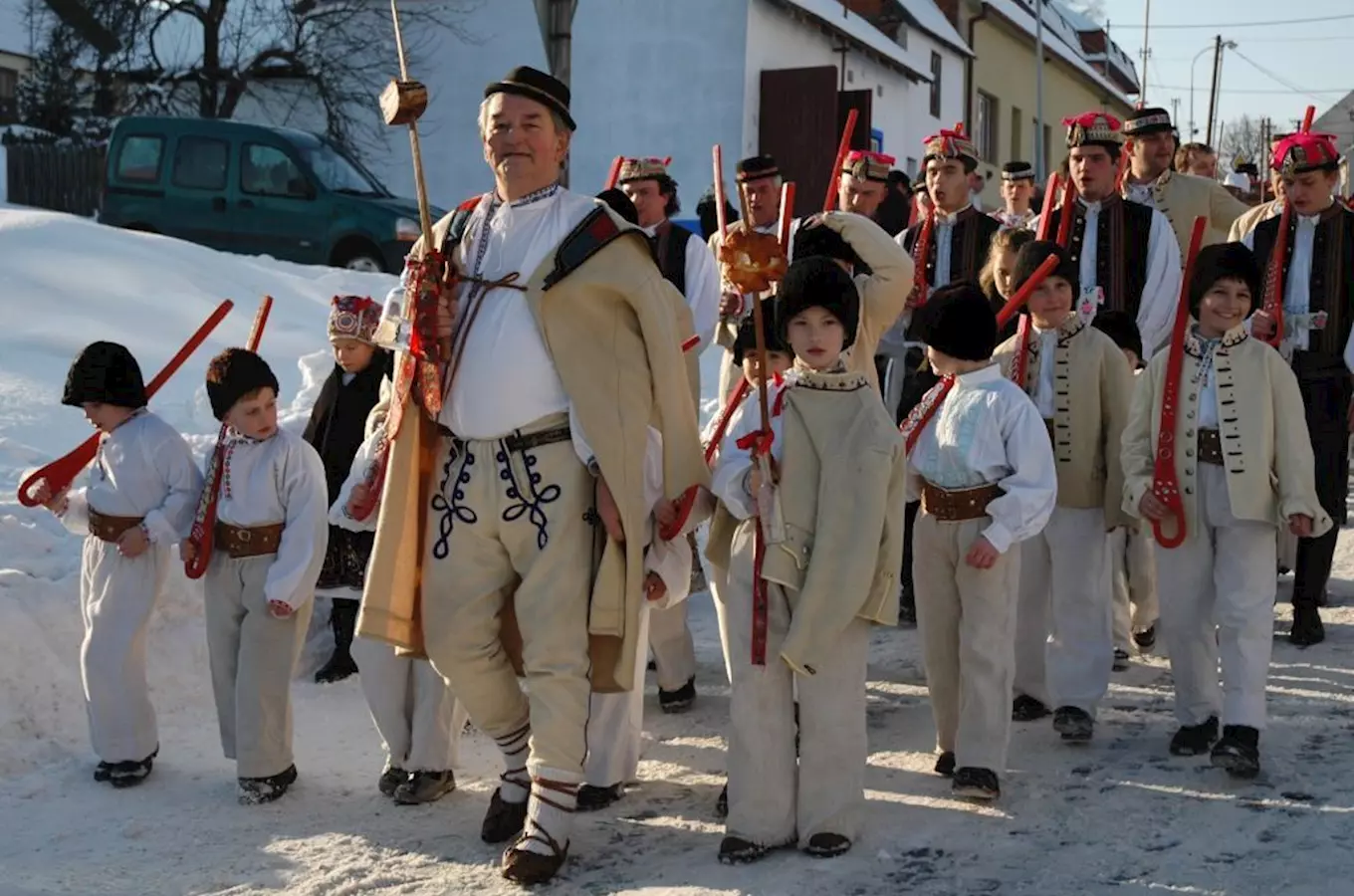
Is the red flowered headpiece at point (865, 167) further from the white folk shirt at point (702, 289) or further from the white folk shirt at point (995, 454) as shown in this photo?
the white folk shirt at point (995, 454)

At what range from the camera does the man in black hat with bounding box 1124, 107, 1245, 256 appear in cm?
761

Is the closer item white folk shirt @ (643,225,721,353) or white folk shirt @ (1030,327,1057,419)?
white folk shirt @ (1030,327,1057,419)

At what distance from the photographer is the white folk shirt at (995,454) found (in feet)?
15.9

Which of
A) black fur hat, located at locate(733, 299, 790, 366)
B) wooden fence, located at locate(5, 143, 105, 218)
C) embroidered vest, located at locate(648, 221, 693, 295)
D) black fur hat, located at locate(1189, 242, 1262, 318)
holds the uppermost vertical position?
wooden fence, located at locate(5, 143, 105, 218)

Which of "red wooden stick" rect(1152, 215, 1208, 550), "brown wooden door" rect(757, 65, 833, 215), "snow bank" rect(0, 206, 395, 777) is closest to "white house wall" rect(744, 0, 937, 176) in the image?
"brown wooden door" rect(757, 65, 833, 215)

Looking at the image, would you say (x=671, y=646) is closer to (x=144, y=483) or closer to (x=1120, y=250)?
(x=144, y=483)

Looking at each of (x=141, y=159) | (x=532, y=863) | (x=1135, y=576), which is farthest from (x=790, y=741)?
(x=141, y=159)

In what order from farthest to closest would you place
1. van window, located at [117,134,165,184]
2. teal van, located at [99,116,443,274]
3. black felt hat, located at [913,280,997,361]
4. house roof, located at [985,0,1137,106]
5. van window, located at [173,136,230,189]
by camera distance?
house roof, located at [985,0,1137,106], van window, located at [117,134,165,184], van window, located at [173,136,230,189], teal van, located at [99,116,443,274], black felt hat, located at [913,280,997,361]

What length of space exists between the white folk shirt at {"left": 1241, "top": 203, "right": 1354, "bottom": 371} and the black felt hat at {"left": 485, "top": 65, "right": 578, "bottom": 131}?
368cm

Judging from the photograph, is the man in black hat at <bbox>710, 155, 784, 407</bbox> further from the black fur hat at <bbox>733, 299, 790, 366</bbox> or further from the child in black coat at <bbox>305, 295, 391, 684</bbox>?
the child in black coat at <bbox>305, 295, 391, 684</bbox>

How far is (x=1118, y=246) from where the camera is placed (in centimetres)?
677

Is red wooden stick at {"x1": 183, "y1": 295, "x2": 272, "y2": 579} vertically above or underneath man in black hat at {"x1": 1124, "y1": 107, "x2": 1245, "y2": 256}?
underneath

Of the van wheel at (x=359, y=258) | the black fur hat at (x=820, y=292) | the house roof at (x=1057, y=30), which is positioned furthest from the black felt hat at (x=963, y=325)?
the house roof at (x=1057, y=30)

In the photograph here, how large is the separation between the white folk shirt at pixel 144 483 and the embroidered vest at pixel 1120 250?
12.0 feet
